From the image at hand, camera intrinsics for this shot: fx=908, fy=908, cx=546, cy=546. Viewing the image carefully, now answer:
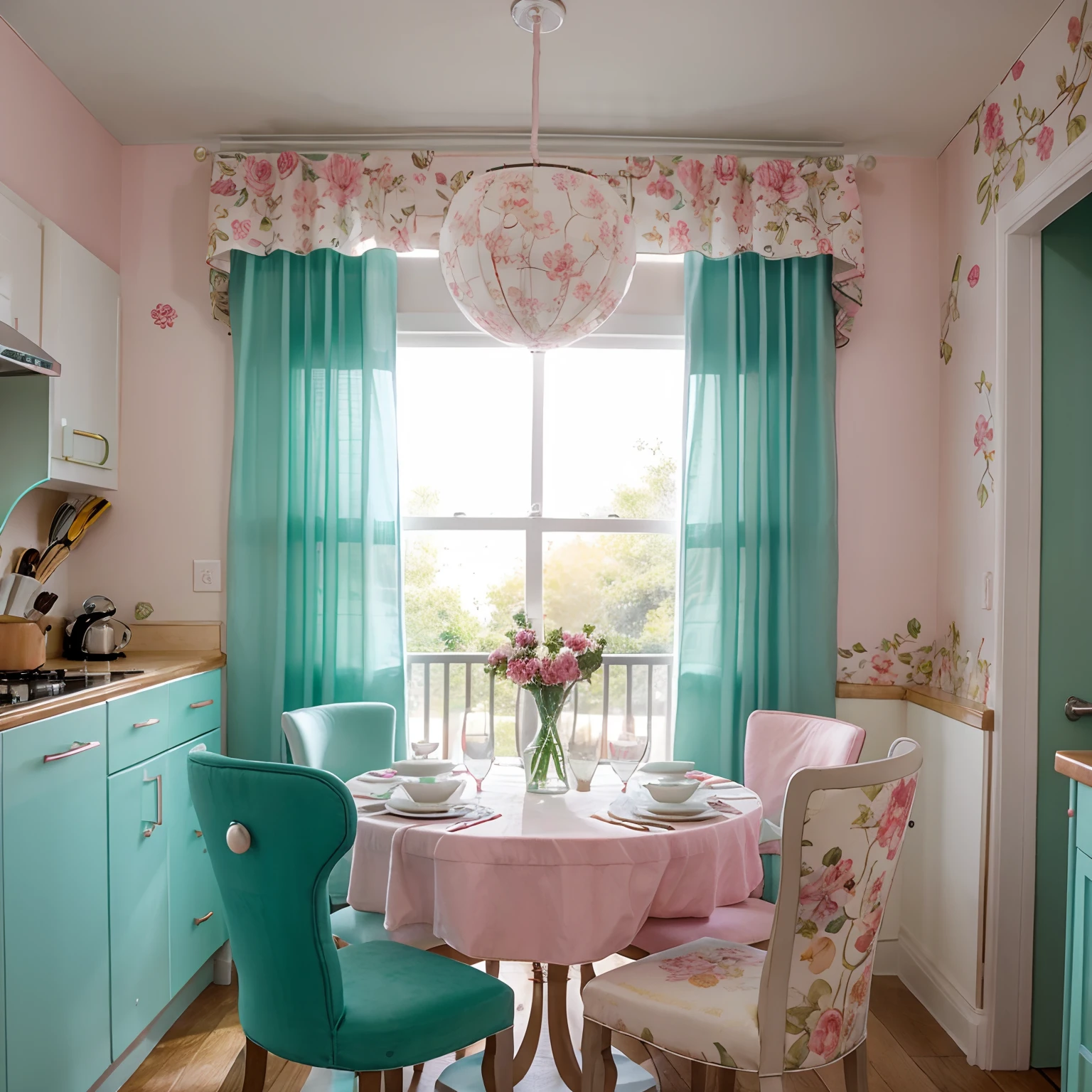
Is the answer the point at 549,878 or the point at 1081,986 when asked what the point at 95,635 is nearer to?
the point at 549,878

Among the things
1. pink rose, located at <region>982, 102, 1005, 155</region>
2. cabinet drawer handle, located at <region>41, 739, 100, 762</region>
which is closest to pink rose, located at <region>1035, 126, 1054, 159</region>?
pink rose, located at <region>982, 102, 1005, 155</region>

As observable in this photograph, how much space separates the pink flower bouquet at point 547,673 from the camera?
2125mm

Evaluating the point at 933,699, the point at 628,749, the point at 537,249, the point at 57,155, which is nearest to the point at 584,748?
the point at 628,749

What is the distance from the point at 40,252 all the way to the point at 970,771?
2.99 m

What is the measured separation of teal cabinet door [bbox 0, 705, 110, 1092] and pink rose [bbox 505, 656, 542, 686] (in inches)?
38.8

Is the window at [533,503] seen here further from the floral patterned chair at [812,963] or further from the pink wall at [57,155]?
the floral patterned chair at [812,963]

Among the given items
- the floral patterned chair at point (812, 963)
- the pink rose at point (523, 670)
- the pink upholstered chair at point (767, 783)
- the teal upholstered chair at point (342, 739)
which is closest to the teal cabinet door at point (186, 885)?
the teal upholstered chair at point (342, 739)

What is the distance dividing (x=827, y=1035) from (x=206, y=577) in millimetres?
2335

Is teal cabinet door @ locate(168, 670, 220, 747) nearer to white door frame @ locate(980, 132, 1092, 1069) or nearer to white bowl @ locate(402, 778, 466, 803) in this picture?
white bowl @ locate(402, 778, 466, 803)

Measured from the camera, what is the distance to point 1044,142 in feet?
7.75

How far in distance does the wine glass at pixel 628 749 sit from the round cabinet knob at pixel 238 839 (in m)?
0.86

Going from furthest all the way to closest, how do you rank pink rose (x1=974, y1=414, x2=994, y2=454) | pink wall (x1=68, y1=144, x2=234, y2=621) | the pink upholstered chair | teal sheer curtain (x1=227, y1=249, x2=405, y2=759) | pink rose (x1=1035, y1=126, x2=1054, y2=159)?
pink wall (x1=68, y1=144, x2=234, y2=621) → teal sheer curtain (x1=227, y1=249, x2=405, y2=759) → pink rose (x1=974, y1=414, x2=994, y2=454) → pink rose (x1=1035, y1=126, x2=1054, y2=159) → the pink upholstered chair

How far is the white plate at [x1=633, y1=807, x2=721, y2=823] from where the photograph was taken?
1.90m

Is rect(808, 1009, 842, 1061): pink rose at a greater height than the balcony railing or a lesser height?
lesser
